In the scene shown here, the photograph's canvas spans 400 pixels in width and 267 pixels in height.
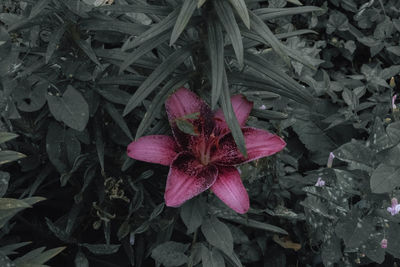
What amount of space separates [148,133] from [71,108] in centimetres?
23

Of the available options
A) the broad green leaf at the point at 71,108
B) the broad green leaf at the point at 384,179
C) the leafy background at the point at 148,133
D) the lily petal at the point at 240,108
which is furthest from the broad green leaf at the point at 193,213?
the broad green leaf at the point at 384,179

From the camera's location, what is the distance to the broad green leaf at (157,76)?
1.44 metres

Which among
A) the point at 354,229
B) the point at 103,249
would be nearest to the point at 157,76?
the point at 103,249

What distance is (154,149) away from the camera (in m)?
1.57

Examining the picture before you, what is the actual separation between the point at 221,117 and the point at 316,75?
1.14 m

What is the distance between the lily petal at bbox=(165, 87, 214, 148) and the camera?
157 cm

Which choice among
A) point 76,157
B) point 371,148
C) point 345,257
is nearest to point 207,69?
point 76,157

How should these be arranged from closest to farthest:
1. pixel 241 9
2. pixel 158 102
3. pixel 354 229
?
pixel 241 9 < pixel 158 102 < pixel 354 229

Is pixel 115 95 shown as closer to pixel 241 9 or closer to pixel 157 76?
pixel 157 76

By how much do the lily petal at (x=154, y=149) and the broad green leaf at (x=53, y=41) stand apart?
0.30 meters

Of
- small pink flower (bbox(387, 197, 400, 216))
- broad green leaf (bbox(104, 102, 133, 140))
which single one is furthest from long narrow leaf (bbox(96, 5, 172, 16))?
small pink flower (bbox(387, 197, 400, 216))

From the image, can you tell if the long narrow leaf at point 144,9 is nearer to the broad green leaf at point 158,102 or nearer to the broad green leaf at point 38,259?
the broad green leaf at point 158,102

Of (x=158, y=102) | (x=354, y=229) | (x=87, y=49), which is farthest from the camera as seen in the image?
(x=354, y=229)

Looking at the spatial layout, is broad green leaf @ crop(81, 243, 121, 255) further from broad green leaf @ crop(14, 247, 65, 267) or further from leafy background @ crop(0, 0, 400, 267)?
broad green leaf @ crop(14, 247, 65, 267)
